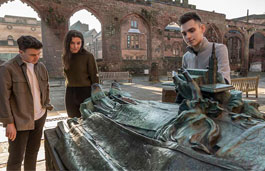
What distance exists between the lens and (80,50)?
8.23 ft

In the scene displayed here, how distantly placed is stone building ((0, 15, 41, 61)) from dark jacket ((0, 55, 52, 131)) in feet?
105

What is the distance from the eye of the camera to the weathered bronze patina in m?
0.93

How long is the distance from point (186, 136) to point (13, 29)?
1479 inches

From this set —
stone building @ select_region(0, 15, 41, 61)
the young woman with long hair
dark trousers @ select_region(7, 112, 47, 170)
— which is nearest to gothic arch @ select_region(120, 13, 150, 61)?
stone building @ select_region(0, 15, 41, 61)

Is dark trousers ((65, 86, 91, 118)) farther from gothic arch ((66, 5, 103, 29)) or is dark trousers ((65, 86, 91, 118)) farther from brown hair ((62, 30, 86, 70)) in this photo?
gothic arch ((66, 5, 103, 29))

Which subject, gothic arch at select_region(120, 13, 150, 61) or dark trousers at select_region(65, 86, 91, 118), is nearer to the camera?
dark trousers at select_region(65, 86, 91, 118)

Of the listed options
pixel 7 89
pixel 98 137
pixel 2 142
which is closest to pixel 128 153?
pixel 98 137

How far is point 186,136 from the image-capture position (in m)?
1.05

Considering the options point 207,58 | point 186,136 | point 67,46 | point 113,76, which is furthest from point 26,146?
point 113,76

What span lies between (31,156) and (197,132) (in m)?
1.78

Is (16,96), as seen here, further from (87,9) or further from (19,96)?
(87,9)

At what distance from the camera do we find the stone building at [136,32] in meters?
12.8

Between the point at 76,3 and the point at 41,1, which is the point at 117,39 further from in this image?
the point at 41,1

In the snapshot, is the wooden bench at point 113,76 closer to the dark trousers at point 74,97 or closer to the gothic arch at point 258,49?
the dark trousers at point 74,97
